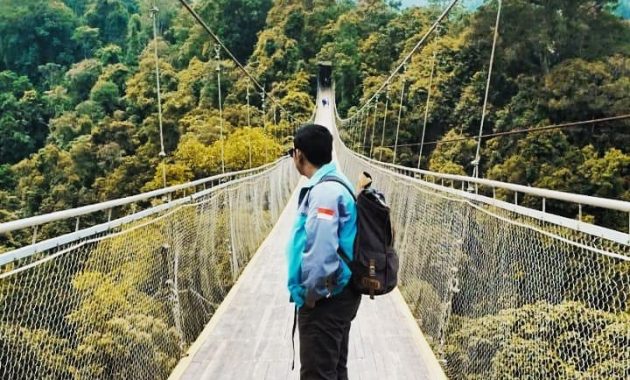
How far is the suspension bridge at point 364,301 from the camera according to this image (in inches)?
66.8

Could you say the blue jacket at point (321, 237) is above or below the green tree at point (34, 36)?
below

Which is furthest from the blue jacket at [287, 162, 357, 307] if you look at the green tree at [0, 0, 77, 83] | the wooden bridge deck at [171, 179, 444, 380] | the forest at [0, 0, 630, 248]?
the green tree at [0, 0, 77, 83]

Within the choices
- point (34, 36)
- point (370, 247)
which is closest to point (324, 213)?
point (370, 247)

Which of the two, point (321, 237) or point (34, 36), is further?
point (34, 36)

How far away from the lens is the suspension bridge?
1696mm

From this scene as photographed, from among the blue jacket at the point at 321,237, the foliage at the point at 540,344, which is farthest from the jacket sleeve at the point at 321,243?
the foliage at the point at 540,344

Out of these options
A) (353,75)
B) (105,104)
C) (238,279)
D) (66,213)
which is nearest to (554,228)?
(66,213)

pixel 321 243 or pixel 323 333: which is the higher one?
pixel 321 243

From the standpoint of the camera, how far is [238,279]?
14.7 ft

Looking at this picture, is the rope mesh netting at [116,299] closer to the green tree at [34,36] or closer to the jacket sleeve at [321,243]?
the jacket sleeve at [321,243]

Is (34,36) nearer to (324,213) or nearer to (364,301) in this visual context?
(364,301)

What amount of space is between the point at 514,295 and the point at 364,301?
165 cm

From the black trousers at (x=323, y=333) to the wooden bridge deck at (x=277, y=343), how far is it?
100 centimetres

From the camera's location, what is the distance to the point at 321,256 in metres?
1.43
